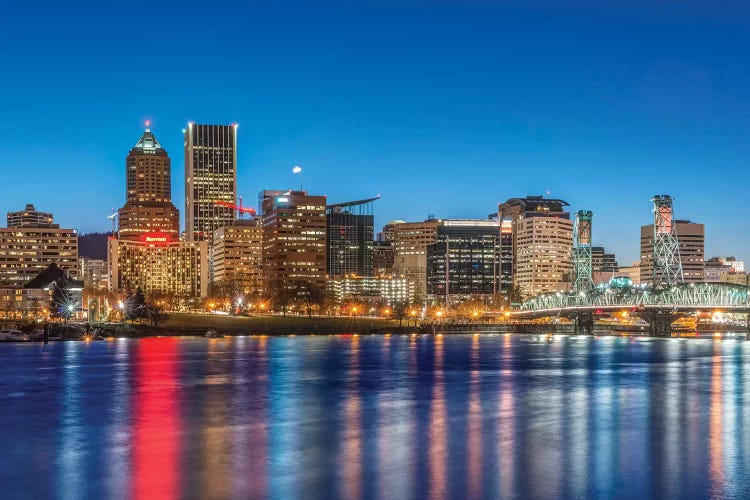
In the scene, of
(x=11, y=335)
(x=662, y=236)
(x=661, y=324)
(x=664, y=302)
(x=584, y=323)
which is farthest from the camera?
(x=584, y=323)

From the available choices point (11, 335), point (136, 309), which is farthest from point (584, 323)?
point (11, 335)

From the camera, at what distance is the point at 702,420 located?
1658 inches

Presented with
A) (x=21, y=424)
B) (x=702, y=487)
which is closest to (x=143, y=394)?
(x=21, y=424)

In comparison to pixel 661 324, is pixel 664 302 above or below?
above

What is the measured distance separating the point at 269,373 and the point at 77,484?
134 feet

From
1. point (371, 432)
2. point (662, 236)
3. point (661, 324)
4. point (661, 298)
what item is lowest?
point (661, 324)

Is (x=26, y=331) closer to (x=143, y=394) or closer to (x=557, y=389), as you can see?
(x=143, y=394)

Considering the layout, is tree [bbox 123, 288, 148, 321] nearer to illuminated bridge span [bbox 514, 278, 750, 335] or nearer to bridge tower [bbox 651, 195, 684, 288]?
illuminated bridge span [bbox 514, 278, 750, 335]

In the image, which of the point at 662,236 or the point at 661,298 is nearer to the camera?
the point at 661,298

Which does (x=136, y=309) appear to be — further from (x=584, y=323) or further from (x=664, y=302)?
(x=664, y=302)

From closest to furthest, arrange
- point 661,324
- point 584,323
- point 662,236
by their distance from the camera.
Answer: point 661,324 < point 662,236 < point 584,323

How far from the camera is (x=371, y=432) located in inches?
1490

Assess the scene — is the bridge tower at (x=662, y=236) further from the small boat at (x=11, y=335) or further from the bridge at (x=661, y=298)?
the small boat at (x=11, y=335)

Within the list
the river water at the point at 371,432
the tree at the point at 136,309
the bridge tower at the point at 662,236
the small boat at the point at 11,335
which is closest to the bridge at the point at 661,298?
the bridge tower at the point at 662,236
